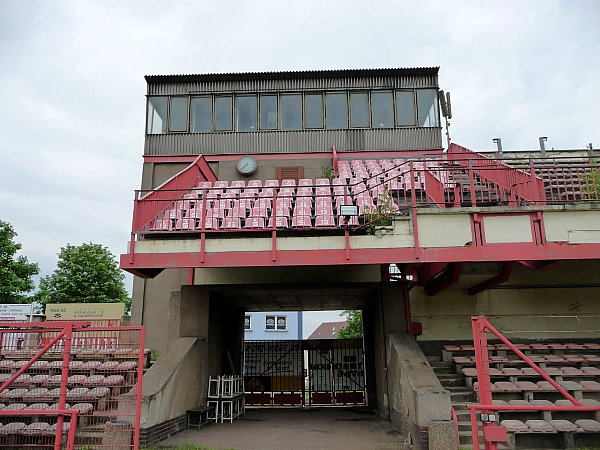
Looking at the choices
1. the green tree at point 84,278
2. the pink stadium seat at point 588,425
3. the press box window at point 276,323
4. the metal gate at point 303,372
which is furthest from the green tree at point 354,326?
the pink stadium seat at point 588,425

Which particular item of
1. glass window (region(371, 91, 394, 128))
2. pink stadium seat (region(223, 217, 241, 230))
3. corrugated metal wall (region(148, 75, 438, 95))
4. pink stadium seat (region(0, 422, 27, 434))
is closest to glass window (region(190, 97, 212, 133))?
corrugated metal wall (region(148, 75, 438, 95))

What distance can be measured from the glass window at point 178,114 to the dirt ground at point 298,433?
9.78m

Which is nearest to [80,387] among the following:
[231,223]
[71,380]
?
[71,380]

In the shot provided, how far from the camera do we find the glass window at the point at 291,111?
17344 mm

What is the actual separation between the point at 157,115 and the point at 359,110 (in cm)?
705

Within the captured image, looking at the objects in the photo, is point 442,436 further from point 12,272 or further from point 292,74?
point 12,272

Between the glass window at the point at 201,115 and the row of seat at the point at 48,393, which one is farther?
the glass window at the point at 201,115

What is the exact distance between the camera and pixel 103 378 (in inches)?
344

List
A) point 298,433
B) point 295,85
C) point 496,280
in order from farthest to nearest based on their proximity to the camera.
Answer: point 295,85
point 496,280
point 298,433

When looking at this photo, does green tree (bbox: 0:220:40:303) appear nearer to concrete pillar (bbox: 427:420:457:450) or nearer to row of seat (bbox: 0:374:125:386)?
row of seat (bbox: 0:374:125:386)

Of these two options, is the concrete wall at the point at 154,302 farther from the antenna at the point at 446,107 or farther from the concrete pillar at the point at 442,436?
the antenna at the point at 446,107

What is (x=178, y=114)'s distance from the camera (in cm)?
1750

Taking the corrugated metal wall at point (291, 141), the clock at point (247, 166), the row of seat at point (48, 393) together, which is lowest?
the row of seat at point (48, 393)

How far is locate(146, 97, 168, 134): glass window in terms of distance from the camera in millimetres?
17281
